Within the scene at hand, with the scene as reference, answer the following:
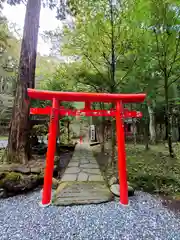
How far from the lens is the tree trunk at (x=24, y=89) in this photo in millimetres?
3844

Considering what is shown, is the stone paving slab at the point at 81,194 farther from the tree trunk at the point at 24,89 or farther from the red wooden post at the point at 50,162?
the tree trunk at the point at 24,89

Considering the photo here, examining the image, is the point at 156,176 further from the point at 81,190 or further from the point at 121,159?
the point at 81,190

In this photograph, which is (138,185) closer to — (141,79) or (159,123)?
(141,79)

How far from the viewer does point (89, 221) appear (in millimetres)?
2121

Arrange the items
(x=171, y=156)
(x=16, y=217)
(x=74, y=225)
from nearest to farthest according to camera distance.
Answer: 1. (x=74, y=225)
2. (x=16, y=217)
3. (x=171, y=156)

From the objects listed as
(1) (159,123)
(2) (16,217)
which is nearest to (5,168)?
(2) (16,217)

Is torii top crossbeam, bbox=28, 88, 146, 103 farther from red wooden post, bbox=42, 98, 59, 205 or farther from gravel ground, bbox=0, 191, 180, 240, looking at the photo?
gravel ground, bbox=0, 191, 180, 240

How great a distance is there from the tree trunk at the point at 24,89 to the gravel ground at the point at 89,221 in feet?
4.64

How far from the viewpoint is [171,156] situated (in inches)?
192

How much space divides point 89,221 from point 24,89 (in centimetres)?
343

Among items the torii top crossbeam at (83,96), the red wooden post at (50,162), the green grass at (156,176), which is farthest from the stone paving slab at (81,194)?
the torii top crossbeam at (83,96)

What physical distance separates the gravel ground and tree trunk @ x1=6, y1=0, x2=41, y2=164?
4.64ft

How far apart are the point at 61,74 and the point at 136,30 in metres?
3.07

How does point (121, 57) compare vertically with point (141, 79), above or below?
above
